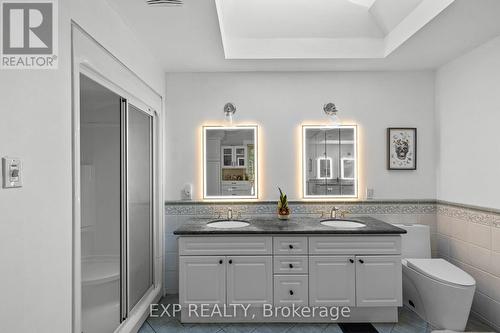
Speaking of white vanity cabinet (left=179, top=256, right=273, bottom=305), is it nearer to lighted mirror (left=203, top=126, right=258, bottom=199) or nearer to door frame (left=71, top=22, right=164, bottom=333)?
door frame (left=71, top=22, right=164, bottom=333)

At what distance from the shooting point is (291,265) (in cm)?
263

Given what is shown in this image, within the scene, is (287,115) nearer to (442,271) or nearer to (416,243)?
(416,243)

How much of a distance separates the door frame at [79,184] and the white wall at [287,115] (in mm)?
220

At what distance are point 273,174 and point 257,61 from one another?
1172mm

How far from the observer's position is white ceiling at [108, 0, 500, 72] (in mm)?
2092

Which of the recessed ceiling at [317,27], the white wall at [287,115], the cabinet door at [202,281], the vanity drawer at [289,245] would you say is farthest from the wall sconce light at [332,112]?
the cabinet door at [202,281]

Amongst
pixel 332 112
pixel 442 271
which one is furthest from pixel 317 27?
pixel 442 271

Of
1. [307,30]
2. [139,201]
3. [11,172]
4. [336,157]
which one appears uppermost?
[307,30]

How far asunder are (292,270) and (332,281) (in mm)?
355

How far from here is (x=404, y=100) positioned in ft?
10.8

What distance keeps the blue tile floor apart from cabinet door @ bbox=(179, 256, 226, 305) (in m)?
0.22

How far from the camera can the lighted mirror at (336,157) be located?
3.30 meters

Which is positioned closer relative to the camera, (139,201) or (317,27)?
(139,201)

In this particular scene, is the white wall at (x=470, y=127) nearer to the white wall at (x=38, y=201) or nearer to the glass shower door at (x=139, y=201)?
the glass shower door at (x=139, y=201)
